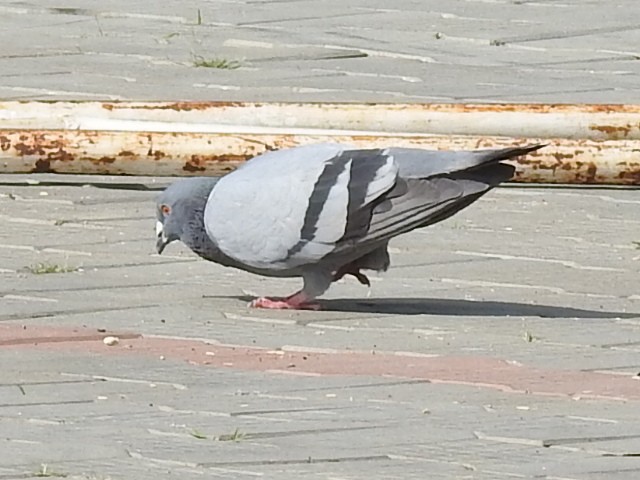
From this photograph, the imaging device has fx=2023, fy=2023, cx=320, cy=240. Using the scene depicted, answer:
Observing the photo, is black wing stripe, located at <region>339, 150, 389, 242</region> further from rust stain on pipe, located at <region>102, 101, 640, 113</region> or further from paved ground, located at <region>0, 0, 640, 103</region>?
paved ground, located at <region>0, 0, 640, 103</region>

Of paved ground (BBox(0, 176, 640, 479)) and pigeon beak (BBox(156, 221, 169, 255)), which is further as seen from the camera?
pigeon beak (BBox(156, 221, 169, 255))

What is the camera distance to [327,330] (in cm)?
489

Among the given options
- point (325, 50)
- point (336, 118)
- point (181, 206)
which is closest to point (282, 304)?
point (181, 206)

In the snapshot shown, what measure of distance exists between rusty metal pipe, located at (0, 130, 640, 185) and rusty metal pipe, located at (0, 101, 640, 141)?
145 mm

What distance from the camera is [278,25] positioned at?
9188 millimetres

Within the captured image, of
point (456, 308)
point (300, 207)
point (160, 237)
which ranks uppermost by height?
point (300, 207)

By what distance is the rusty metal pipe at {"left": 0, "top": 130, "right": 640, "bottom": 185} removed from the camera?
604cm

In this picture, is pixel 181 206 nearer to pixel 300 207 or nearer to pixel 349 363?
pixel 300 207

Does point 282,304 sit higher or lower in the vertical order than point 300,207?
lower

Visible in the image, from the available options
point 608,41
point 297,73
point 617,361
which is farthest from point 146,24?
point 617,361

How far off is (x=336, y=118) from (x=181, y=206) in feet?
4.79

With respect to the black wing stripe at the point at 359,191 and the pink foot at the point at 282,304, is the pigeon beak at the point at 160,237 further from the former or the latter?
the black wing stripe at the point at 359,191

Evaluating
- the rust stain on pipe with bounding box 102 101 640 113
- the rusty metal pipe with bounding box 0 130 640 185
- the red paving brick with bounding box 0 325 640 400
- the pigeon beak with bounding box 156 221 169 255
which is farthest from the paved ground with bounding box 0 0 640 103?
the red paving brick with bounding box 0 325 640 400

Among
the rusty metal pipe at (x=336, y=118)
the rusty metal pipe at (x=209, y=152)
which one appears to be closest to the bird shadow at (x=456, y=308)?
the rusty metal pipe at (x=209, y=152)
